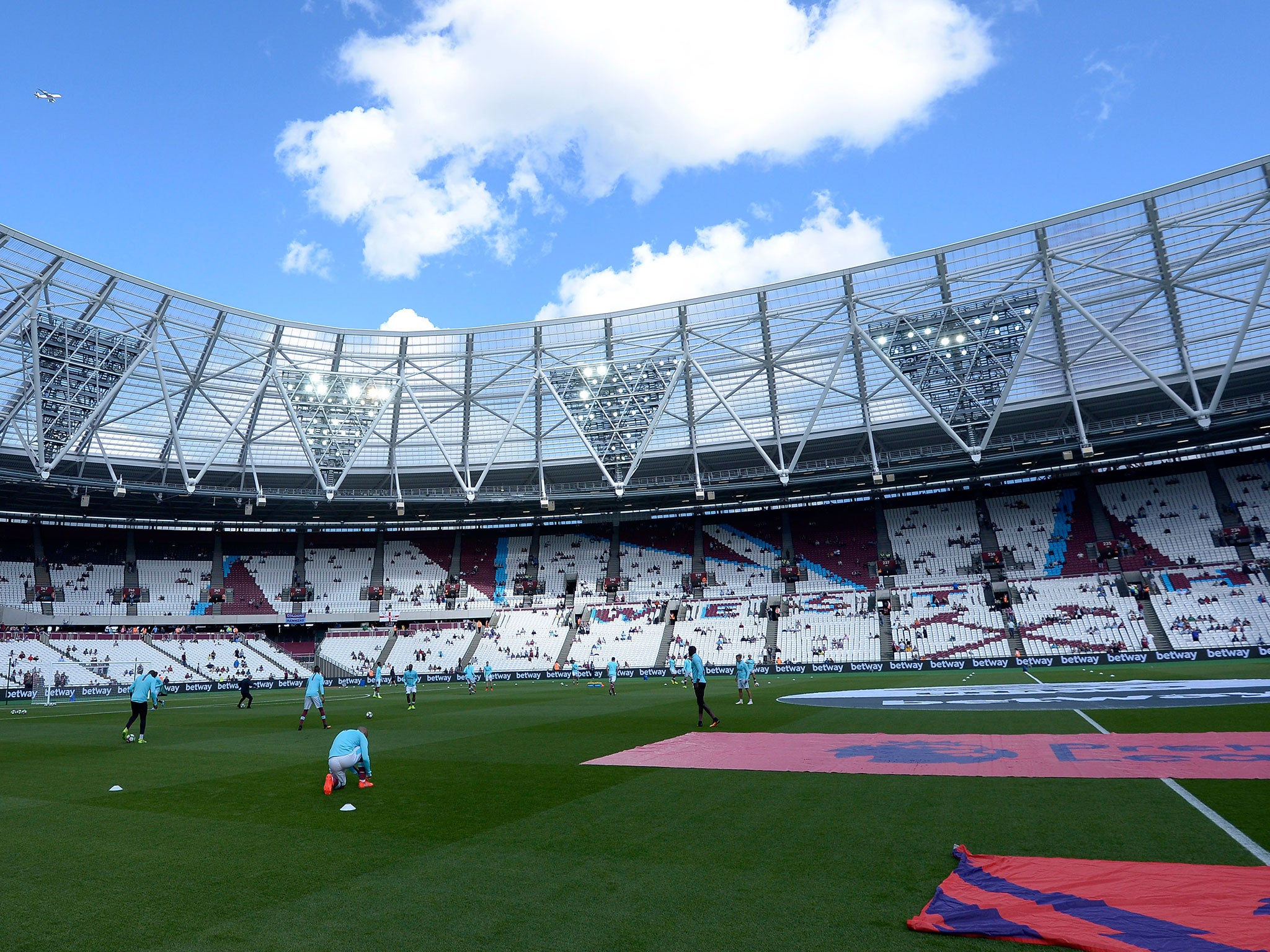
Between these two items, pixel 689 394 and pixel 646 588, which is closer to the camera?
pixel 689 394

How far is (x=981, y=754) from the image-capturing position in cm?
A: 1193

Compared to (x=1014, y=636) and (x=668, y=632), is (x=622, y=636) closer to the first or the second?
(x=668, y=632)

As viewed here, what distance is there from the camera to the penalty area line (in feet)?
20.2

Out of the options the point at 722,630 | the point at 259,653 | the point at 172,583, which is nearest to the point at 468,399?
the point at 259,653

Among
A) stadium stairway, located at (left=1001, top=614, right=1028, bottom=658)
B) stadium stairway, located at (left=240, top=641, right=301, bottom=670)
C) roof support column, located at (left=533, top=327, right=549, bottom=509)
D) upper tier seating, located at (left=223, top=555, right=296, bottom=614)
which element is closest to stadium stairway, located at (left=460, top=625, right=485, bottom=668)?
stadium stairway, located at (left=240, top=641, right=301, bottom=670)

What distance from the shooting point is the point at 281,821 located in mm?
8836

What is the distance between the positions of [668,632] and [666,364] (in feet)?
65.0

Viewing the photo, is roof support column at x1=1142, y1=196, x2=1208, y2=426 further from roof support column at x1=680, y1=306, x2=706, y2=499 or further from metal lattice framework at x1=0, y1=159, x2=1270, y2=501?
roof support column at x1=680, y1=306, x2=706, y2=499

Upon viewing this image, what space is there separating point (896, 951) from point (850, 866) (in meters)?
1.78

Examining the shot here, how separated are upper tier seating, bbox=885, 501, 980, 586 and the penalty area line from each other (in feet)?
157

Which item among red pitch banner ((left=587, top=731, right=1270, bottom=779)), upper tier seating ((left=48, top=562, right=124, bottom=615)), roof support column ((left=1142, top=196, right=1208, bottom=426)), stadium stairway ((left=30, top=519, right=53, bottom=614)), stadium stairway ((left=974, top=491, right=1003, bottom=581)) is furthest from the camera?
upper tier seating ((left=48, top=562, right=124, bottom=615))

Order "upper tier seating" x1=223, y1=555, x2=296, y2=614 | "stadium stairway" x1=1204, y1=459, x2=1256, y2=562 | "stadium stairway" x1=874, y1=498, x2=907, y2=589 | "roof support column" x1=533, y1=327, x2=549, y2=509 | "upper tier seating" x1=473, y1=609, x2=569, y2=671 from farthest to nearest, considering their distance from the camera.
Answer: "upper tier seating" x1=223, y1=555, x2=296, y2=614 → "stadium stairway" x1=874, y1=498, x2=907, y2=589 → "upper tier seating" x1=473, y1=609, x2=569, y2=671 → "roof support column" x1=533, y1=327, x2=549, y2=509 → "stadium stairway" x1=1204, y1=459, x2=1256, y2=562

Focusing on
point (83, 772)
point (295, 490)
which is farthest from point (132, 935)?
point (295, 490)

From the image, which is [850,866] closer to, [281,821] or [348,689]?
[281,821]
